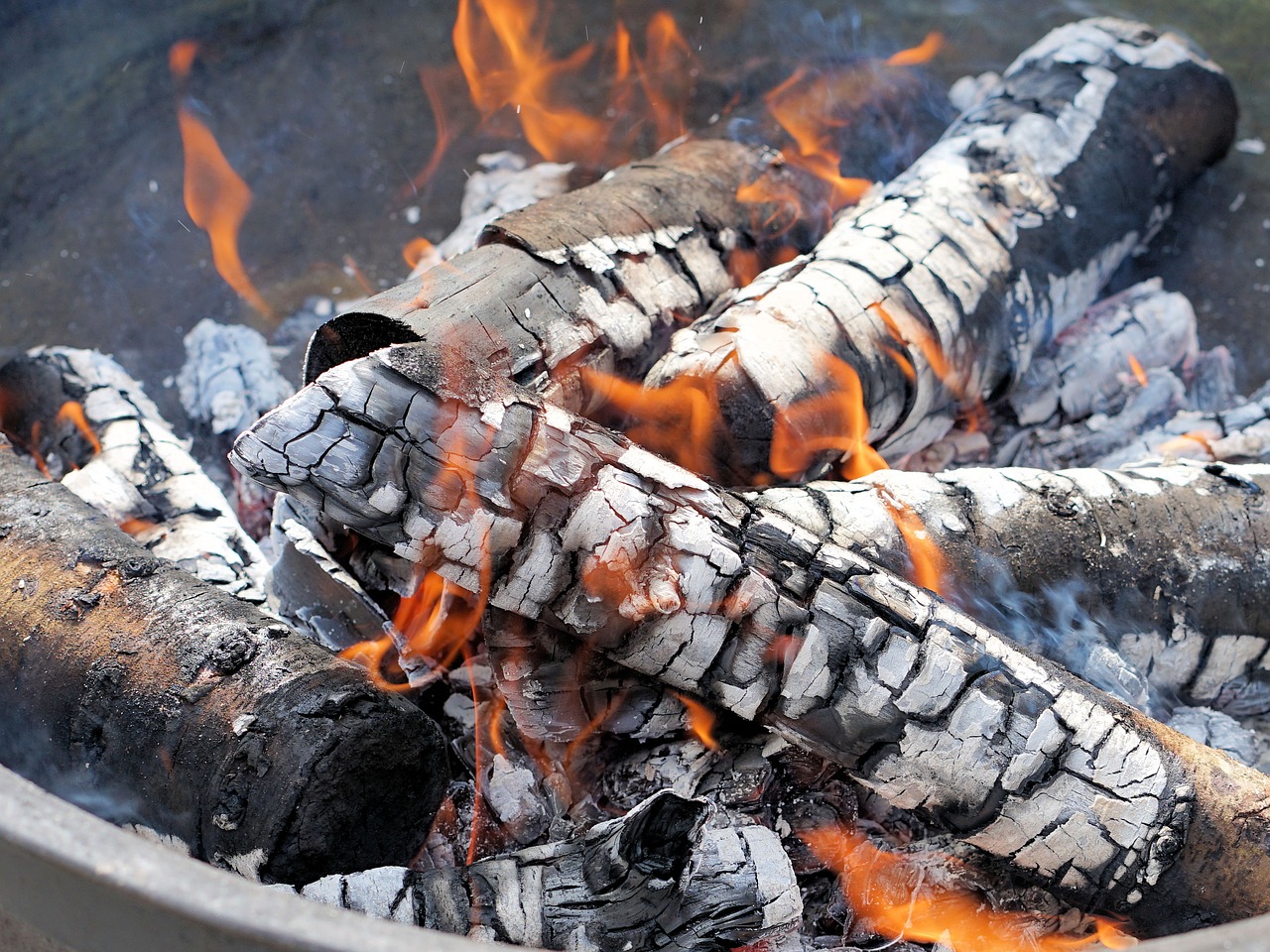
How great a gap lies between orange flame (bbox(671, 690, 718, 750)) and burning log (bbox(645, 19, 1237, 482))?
44 centimetres

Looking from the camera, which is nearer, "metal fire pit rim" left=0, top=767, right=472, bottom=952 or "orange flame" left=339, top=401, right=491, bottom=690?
"metal fire pit rim" left=0, top=767, right=472, bottom=952

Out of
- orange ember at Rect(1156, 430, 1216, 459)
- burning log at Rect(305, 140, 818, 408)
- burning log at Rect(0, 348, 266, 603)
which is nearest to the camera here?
burning log at Rect(305, 140, 818, 408)

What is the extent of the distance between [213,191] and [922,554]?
2.47 metres

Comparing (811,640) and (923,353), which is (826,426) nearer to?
(923,353)

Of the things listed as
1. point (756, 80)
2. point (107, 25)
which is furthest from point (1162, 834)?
point (107, 25)

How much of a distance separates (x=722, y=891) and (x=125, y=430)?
172 centimetres

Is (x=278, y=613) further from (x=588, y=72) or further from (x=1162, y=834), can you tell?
(x=588, y=72)

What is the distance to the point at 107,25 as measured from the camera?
114 inches

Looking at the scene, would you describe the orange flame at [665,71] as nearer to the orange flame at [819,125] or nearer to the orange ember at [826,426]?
the orange flame at [819,125]

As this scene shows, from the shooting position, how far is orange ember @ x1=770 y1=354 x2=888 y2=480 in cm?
176

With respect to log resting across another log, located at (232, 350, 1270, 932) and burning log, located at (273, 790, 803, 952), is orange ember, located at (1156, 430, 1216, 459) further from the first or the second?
burning log, located at (273, 790, 803, 952)

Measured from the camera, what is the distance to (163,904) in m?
0.77

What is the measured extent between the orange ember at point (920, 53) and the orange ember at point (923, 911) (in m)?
2.59

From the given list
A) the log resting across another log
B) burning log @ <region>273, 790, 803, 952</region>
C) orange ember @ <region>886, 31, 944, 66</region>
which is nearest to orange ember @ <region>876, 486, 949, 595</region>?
the log resting across another log
